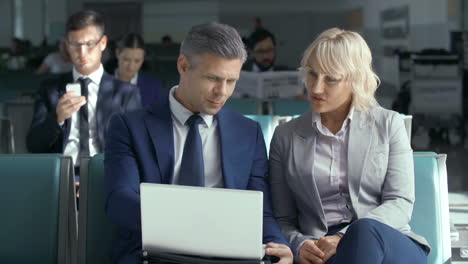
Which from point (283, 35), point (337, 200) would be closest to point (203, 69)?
point (337, 200)

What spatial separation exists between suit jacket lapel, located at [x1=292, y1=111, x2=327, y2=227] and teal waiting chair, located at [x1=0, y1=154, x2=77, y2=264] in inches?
30.1

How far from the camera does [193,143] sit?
243 centimetres

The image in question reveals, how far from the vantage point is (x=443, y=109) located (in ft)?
33.5

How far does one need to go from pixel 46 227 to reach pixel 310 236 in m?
0.87

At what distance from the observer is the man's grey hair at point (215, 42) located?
2330 millimetres

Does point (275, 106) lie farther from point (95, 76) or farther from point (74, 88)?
point (74, 88)

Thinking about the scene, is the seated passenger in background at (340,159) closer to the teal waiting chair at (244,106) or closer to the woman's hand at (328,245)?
the woman's hand at (328,245)

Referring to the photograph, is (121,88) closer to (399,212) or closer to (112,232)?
(112,232)

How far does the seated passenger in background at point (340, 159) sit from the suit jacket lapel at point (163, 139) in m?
0.37

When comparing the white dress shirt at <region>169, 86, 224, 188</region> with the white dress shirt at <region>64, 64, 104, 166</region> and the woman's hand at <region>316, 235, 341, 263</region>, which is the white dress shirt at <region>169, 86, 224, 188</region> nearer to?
the woman's hand at <region>316, 235, 341, 263</region>

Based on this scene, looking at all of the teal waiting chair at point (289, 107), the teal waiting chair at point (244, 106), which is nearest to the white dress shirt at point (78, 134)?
the teal waiting chair at point (244, 106)

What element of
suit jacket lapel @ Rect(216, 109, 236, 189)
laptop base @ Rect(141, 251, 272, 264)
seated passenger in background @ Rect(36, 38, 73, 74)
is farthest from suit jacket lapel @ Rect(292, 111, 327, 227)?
seated passenger in background @ Rect(36, 38, 73, 74)

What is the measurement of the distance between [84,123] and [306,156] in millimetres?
1403

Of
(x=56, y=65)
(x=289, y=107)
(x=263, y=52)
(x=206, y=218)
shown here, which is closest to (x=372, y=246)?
(x=206, y=218)
